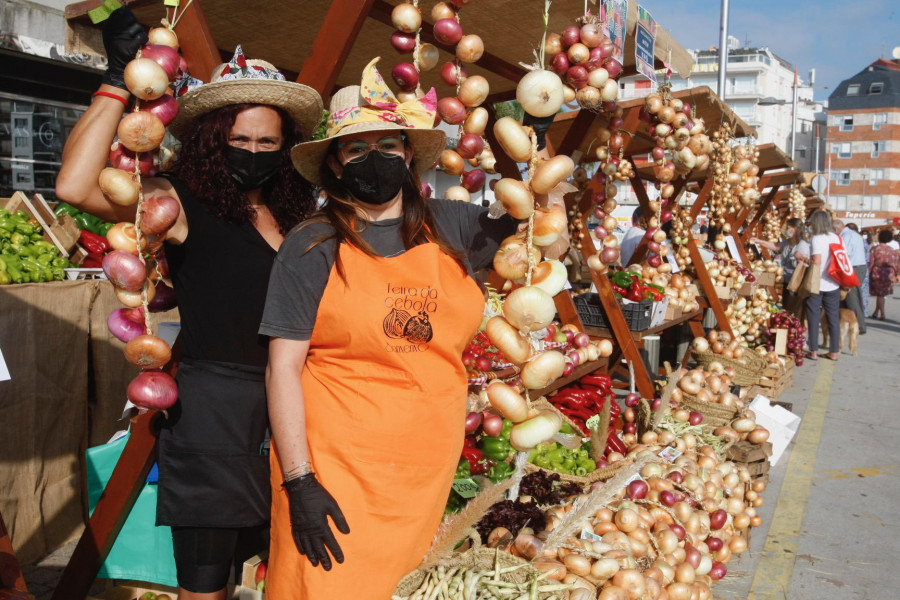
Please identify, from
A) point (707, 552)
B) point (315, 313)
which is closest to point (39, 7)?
point (315, 313)

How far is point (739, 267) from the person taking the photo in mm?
9148

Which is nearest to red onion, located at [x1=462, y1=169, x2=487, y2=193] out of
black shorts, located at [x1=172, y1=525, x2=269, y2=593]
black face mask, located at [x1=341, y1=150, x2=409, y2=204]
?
black face mask, located at [x1=341, y1=150, x2=409, y2=204]

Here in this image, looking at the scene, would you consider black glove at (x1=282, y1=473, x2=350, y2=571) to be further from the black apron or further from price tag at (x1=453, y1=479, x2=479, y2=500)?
price tag at (x1=453, y1=479, x2=479, y2=500)

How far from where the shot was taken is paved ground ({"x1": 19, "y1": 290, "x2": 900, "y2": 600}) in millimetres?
3488

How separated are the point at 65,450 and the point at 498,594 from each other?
9.92ft

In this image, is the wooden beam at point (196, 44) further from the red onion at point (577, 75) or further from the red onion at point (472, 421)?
the red onion at point (472, 421)

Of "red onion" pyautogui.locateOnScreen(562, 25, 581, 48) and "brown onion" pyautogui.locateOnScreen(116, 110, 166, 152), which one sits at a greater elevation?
"red onion" pyautogui.locateOnScreen(562, 25, 581, 48)

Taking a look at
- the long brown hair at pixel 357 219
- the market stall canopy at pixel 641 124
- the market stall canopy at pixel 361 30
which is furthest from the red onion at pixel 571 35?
the long brown hair at pixel 357 219

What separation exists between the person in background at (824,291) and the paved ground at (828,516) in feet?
7.27

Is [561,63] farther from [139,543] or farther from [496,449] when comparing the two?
[139,543]

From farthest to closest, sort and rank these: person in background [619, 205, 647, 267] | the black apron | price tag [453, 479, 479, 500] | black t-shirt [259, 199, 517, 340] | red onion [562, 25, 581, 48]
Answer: person in background [619, 205, 647, 267], red onion [562, 25, 581, 48], price tag [453, 479, 479, 500], the black apron, black t-shirt [259, 199, 517, 340]

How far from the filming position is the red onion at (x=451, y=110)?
2.49 m

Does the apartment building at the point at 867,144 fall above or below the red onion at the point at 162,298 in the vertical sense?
above

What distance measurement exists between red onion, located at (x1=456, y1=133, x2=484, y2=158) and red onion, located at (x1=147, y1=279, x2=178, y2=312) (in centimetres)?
122
